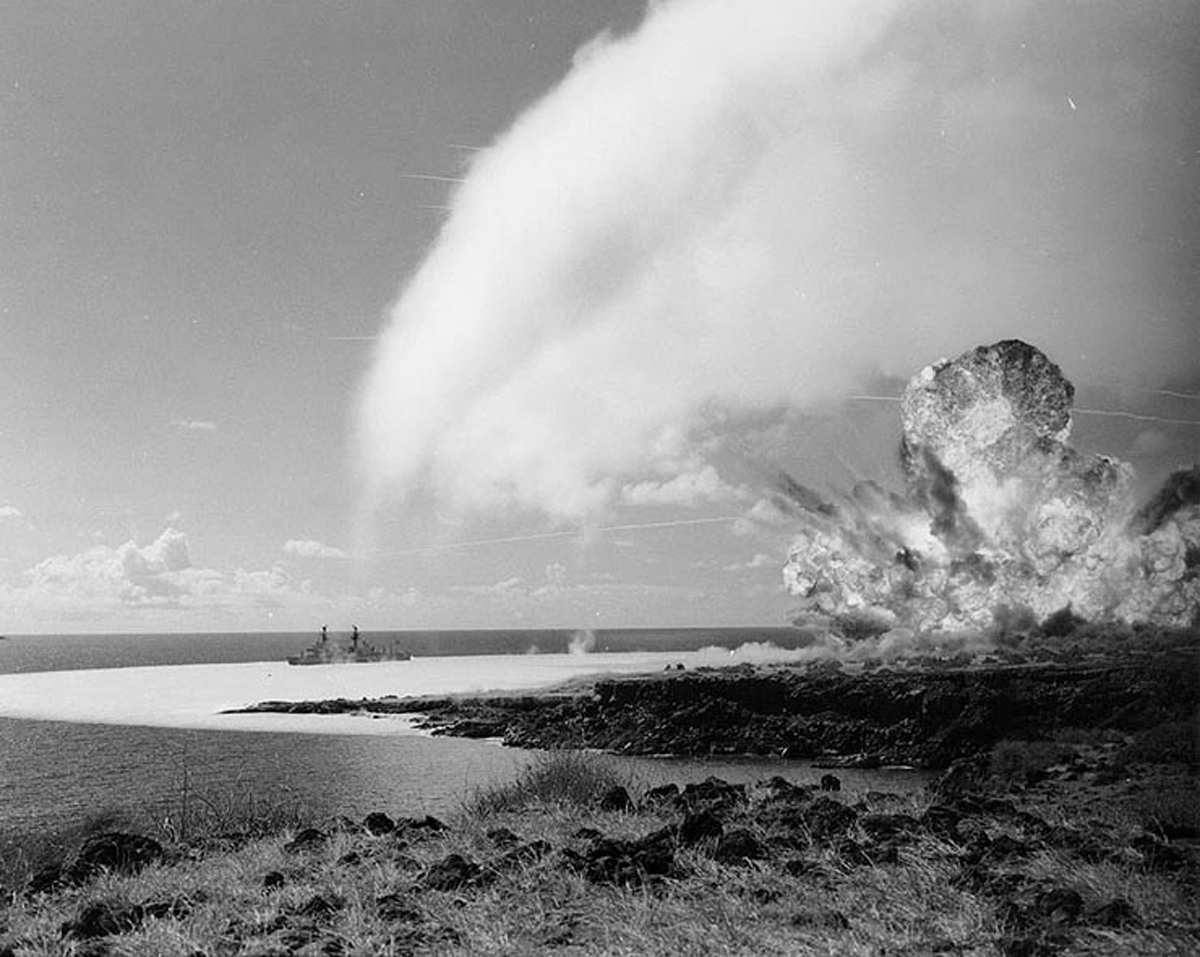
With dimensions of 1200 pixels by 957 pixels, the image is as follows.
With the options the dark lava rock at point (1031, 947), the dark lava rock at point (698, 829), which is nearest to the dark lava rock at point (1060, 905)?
the dark lava rock at point (1031, 947)

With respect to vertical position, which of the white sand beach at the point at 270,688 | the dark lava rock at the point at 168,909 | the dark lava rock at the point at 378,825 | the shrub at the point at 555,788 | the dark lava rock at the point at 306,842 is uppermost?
the dark lava rock at the point at 168,909

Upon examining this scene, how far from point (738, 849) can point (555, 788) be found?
658 cm

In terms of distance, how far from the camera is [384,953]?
630 cm

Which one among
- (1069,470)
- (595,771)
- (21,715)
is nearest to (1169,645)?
(1069,470)

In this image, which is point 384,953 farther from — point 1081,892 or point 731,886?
point 1081,892

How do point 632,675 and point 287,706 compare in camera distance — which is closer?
point 632,675

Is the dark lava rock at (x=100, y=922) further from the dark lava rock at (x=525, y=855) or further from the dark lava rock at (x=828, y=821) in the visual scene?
the dark lava rock at (x=828, y=821)

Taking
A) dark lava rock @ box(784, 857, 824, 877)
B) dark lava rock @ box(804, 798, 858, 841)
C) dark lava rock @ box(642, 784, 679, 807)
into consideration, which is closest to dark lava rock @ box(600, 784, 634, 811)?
dark lava rock @ box(642, 784, 679, 807)

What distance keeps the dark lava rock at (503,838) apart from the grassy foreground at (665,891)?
0.03 m

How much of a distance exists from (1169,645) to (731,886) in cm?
3938

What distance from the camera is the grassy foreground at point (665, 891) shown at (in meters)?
6.41

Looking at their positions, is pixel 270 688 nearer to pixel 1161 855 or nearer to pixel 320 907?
pixel 320 907

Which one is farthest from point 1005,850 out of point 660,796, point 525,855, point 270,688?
point 270,688

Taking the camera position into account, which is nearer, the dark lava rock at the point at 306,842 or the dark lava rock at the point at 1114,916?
the dark lava rock at the point at 1114,916
